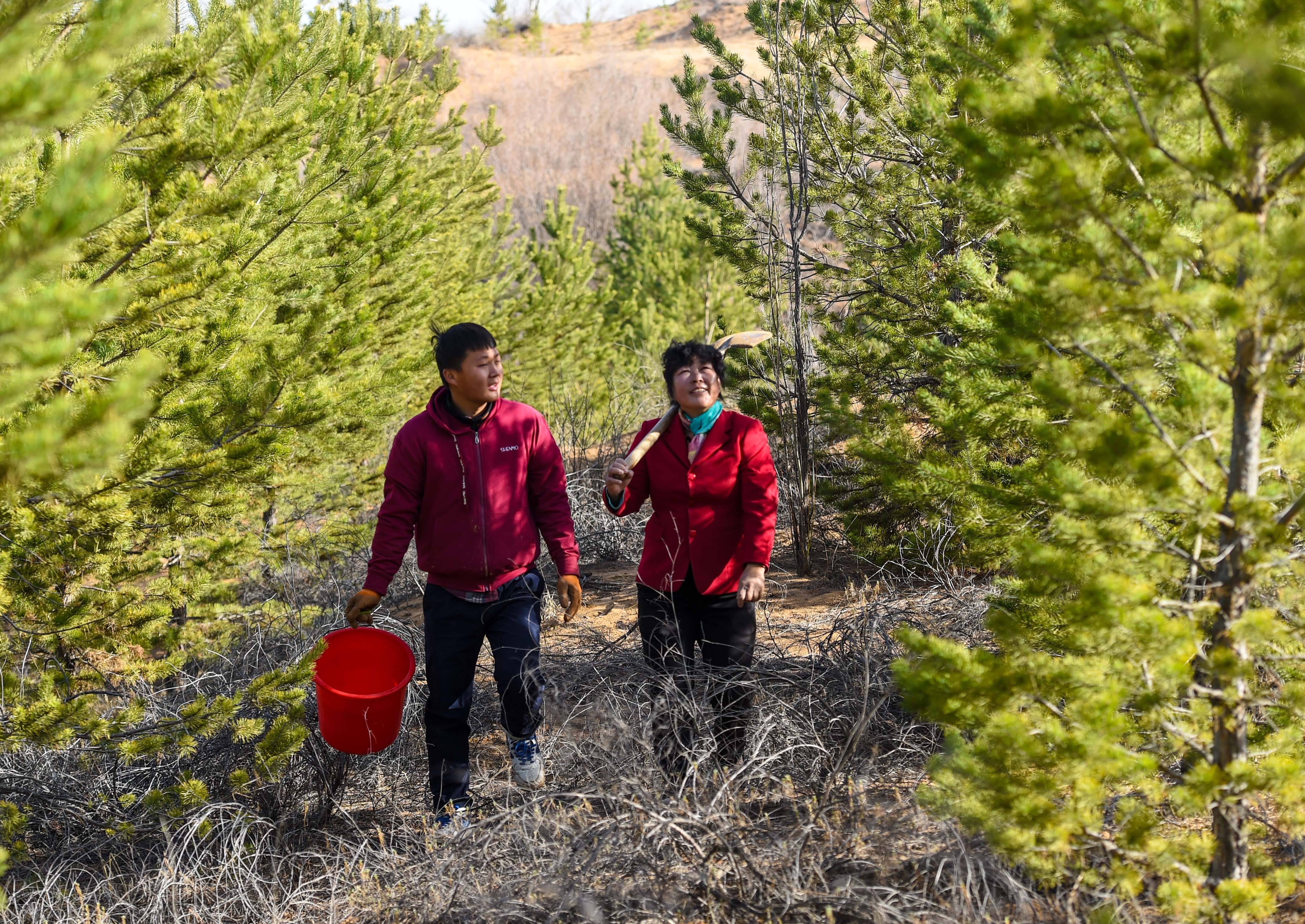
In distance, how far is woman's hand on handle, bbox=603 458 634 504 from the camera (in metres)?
3.20

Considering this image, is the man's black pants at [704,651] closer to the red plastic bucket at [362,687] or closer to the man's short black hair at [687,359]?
the man's short black hair at [687,359]

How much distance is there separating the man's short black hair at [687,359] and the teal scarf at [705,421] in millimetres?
97

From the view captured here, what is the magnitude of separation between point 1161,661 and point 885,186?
4.17 m

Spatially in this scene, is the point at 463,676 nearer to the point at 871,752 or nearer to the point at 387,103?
the point at 871,752

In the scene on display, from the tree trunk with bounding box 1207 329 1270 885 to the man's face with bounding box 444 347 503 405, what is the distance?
204 cm

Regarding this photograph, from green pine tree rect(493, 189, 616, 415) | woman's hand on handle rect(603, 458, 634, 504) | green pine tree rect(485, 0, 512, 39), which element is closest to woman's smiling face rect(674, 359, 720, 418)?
woman's hand on handle rect(603, 458, 634, 504)

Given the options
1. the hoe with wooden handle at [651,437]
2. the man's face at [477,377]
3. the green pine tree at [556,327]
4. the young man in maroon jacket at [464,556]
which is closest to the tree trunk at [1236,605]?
the hoe with wooden handle at [651,437]

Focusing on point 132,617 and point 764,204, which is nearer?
point 132,617

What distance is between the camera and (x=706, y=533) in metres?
3.24

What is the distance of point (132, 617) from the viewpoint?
4277 mm

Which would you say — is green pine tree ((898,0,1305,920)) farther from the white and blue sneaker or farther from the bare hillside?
the bare hillside

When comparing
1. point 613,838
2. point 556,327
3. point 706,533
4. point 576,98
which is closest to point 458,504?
point 706,533

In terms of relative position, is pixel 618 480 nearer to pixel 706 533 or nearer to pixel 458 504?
pixel 706 533

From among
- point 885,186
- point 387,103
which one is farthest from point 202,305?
point 387,103
